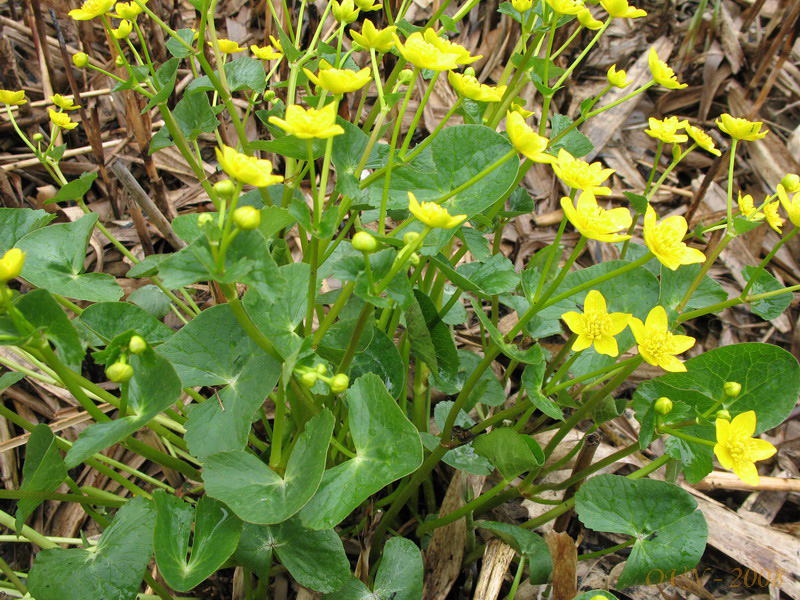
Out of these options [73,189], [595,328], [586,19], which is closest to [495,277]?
[595,328]

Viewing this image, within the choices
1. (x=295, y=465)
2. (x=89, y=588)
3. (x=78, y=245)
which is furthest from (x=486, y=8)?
(x=89, y=588)

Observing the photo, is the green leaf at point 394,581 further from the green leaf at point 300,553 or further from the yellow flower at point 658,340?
the yellow flower at point 658,340

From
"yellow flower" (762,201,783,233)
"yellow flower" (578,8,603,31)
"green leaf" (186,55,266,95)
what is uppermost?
"yellow flower" (578,8,603,31)

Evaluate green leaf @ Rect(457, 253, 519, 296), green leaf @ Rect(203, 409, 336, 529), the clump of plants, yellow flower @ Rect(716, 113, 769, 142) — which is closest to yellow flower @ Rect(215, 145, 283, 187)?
the clump of plants

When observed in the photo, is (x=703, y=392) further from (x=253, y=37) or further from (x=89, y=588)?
(x=253, y=37)

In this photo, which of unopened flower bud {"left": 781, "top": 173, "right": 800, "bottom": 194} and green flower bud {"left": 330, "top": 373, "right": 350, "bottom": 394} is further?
unopened flower bud {"left": 781, "top": 173, "right": 800, "bottom": 194}

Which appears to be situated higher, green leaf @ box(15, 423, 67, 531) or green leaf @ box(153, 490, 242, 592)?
green leaf @ box(15, 423, 67, 531)

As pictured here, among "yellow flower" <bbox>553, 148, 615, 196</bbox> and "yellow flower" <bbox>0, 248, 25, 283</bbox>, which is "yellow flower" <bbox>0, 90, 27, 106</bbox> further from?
"yellow flower" <bbox>553, 148, 615, 196</bbox>
